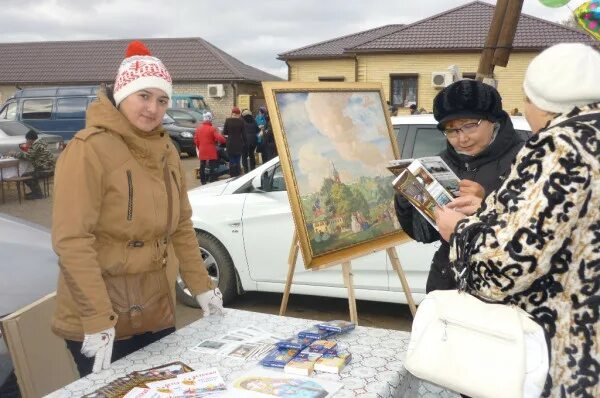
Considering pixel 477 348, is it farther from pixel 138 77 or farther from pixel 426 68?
pixel 426 68

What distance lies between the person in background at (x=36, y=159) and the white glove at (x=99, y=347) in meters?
10.7

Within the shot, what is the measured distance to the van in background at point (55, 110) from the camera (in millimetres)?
18438

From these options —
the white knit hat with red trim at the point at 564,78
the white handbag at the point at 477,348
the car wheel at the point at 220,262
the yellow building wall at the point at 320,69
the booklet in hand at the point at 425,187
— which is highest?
the yellow building wall at the point at 320,69

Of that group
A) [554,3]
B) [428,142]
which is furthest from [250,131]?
[554,3]

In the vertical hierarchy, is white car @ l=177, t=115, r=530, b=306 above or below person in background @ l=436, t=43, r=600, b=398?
below

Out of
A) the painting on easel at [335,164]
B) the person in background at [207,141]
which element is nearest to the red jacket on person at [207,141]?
the person in background at [207,141]

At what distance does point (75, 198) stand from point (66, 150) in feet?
0.71

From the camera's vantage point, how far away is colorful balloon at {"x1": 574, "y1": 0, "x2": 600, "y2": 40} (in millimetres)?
4465

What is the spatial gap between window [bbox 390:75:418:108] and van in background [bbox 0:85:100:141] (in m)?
11.2

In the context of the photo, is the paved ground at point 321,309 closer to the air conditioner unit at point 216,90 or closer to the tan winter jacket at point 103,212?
the tan winter jacket at point 103,212

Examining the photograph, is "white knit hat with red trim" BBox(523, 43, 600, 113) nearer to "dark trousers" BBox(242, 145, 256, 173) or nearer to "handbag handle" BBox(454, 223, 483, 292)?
"handbag handle" BBox(454, 223, 483, 292)

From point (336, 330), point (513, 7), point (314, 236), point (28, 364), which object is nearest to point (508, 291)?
point (336, 330)

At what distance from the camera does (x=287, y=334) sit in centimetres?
239

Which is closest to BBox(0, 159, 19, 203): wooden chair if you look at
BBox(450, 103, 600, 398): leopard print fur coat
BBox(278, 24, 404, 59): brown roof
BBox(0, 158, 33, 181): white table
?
BBox(0, 158, 33, 181): white table
